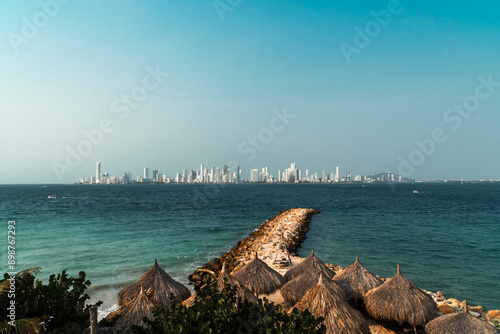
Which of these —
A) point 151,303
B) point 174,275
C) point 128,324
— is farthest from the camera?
point 174,275

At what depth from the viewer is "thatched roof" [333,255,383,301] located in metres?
10.9

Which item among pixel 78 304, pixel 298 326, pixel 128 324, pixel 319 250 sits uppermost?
pixel 298 326

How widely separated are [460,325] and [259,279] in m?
6.86

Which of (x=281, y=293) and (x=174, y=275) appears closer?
(x=281, y=293)

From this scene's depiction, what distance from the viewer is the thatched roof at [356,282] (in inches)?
429

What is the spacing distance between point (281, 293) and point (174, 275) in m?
7.62

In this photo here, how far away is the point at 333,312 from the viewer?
782cm

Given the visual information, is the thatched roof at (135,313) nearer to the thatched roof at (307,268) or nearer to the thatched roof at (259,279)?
the thatched roof at (259,279)

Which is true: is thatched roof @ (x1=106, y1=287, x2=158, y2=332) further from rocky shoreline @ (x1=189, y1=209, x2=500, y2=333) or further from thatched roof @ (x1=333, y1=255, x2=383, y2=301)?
thatched roof @ (x1=333, y1=255, x2=383, y2=301)

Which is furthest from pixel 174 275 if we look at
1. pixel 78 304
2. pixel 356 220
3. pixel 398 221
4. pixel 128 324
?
pixel 398 221

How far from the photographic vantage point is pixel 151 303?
27.0 feet

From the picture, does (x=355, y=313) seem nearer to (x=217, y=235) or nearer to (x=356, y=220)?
(x=217, y=235)

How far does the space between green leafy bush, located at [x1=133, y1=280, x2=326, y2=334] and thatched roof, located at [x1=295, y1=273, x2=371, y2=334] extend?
396 centimetres

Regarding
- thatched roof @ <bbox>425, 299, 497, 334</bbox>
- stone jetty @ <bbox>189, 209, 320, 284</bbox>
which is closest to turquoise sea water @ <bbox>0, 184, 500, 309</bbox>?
stone jetty @ <bbox>189, 209, 320, 284</bbox>
